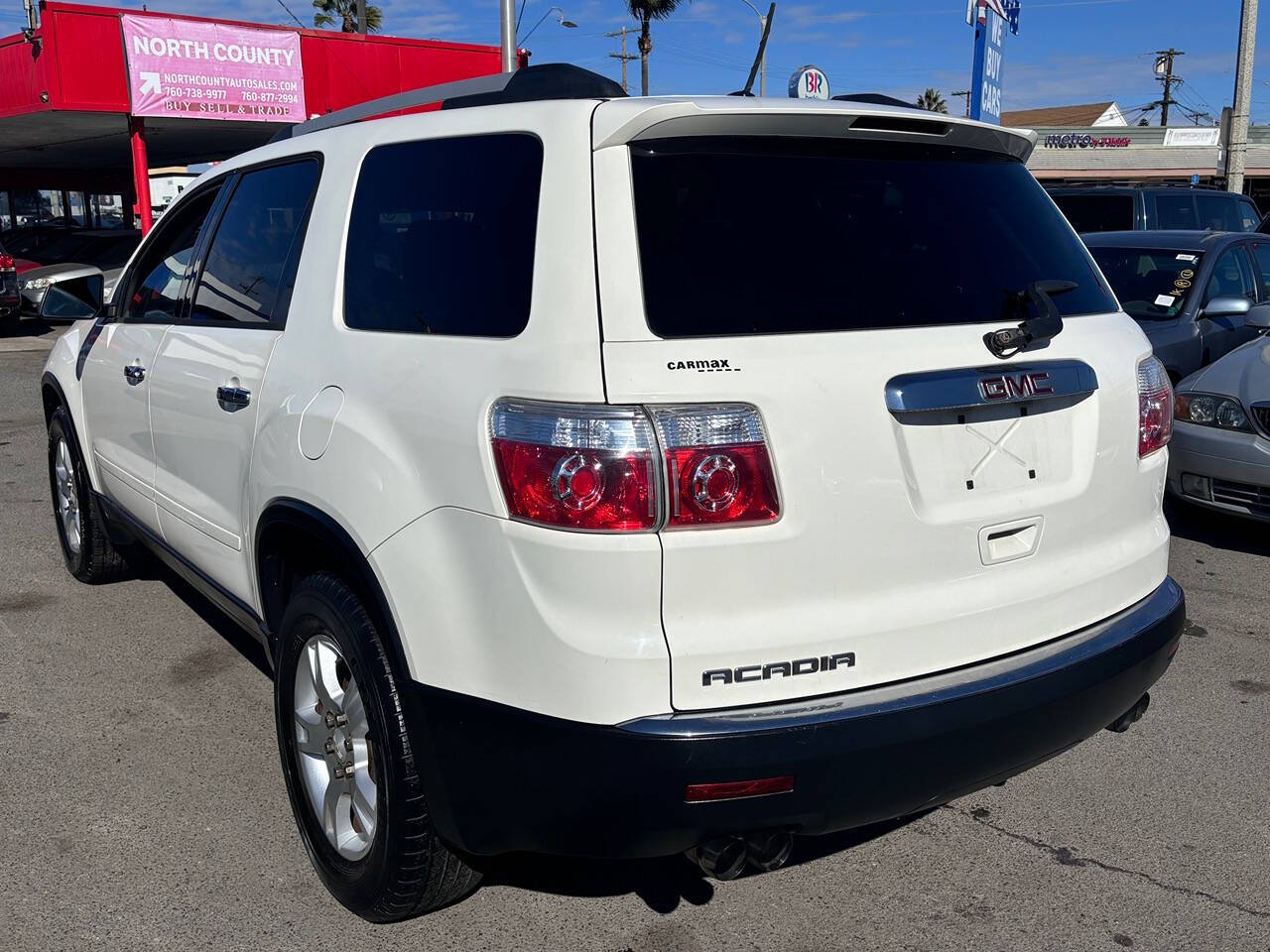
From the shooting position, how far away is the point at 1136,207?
→ 1263 cm

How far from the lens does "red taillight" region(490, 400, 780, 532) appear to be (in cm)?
215

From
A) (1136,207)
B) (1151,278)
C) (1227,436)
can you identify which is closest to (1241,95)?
(1136,207)

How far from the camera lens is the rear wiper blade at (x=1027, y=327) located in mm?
2523

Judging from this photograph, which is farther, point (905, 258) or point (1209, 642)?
point (1209, 642)

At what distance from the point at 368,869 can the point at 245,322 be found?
63.0 inches

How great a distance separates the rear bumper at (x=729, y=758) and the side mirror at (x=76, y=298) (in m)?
3.12

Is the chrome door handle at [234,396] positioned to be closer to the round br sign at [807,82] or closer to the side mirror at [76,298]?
the side mirror at [76,298]

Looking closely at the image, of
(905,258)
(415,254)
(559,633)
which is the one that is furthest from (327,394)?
(905,258)

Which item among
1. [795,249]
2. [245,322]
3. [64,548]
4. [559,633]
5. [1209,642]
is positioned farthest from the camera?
[64,548]

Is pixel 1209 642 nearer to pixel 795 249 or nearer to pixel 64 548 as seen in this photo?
pixel 795 249

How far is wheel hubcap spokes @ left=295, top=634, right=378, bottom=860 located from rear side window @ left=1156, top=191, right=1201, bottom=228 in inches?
489

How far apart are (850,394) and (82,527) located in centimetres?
420

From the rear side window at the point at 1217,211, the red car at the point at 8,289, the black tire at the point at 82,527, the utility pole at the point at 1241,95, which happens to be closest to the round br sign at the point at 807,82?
the black tire at the point at 82,527

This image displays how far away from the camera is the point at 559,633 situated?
85.2 inches
